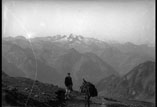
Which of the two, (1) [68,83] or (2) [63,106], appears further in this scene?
(1) [68,83]

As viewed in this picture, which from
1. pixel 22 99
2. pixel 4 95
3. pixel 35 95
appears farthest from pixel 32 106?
pixel 35 95

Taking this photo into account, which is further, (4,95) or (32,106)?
(32,106)

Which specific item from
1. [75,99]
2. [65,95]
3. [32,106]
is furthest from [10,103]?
[75,99]

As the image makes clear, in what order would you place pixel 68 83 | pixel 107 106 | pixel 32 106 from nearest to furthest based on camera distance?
pixel 32 106 < pixel 68 83 < pixel 107 106

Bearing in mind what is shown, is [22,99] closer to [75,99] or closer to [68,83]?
[68,83]

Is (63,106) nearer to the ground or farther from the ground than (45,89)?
nearer to the ground

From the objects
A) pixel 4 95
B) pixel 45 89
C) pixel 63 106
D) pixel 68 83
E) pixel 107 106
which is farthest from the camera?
pixel 45 89

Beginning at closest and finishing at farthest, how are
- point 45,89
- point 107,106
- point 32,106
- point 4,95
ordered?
point 4,95 → point 32,106 → point 107,106 → point 45,89

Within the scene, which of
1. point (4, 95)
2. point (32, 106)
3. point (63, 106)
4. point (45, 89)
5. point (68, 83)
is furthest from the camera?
point (45, 89)

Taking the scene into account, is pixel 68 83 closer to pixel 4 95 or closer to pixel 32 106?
pixel 32 106
